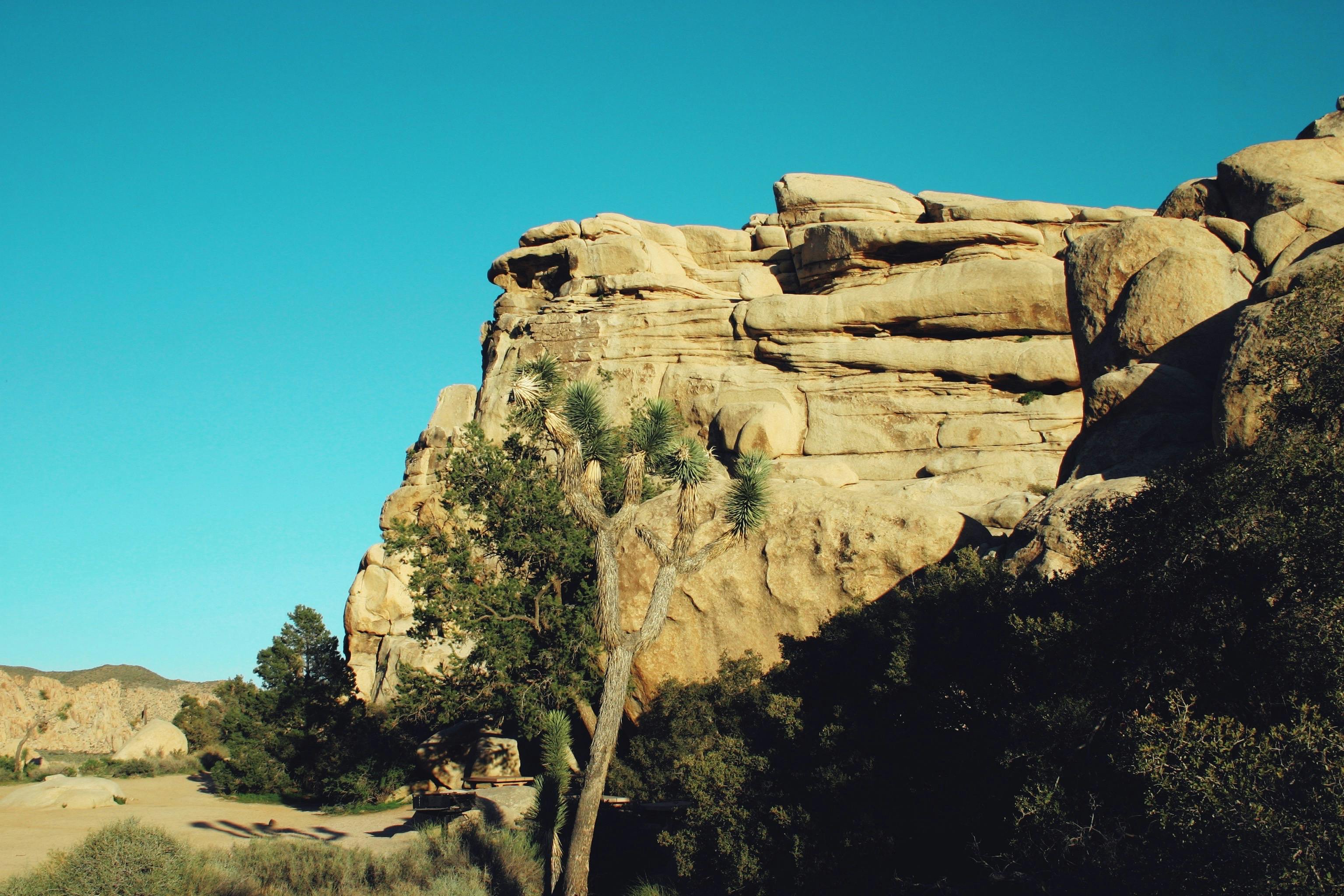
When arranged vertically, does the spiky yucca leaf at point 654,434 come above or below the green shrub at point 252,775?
above

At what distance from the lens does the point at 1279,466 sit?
11648 mm

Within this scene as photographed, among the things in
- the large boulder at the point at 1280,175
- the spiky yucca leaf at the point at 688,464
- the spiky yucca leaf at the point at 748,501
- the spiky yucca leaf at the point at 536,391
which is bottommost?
the spiky yucca leaf at the point at 748,501

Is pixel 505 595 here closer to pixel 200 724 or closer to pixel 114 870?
pixel 114 870

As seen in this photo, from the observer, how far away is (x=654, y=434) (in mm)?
17578

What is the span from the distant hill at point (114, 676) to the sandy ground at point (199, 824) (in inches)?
2154

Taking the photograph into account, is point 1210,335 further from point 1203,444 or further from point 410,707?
point 410,707

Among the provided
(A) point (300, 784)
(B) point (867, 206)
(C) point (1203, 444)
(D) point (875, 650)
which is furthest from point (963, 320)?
(A) point (300, 784)

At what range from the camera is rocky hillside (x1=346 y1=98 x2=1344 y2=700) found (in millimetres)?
21078

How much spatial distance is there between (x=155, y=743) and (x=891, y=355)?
34259 mm

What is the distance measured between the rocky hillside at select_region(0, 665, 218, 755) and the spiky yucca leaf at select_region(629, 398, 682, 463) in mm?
36878

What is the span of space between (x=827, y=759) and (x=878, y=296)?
1065 inches

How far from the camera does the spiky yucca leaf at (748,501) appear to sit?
1716 centimetres

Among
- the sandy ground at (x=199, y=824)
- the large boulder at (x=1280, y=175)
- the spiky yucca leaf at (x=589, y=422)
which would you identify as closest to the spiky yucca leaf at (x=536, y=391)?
the spiky yucca leaf at (x=589, y=422)

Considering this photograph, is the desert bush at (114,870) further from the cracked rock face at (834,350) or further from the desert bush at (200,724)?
the desert bush at (200,724)
